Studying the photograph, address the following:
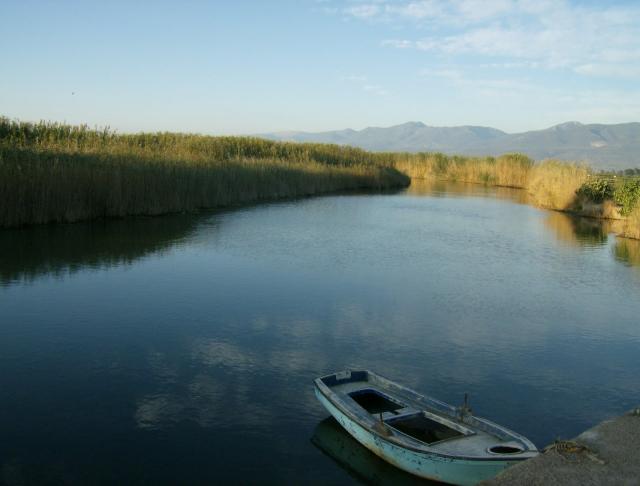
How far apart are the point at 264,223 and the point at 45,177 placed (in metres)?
6.05

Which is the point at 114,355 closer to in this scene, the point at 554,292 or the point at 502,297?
the point at 502,297

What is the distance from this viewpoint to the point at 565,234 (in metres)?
19.9

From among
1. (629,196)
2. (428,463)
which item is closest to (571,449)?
(428,463)

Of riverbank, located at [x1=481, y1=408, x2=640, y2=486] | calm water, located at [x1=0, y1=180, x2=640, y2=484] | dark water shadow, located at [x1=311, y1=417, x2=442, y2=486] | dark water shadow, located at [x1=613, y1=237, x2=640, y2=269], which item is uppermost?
riverbank, located at [x1=481, y1=408, x2=640, y2=486]

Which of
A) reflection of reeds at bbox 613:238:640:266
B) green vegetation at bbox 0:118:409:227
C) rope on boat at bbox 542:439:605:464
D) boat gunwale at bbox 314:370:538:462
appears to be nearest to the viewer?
rope on boat at bbox 542:439:605:464

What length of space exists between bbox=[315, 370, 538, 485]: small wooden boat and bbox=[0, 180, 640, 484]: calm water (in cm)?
31

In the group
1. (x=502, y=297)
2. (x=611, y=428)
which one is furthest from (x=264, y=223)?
(x=611, y=428)

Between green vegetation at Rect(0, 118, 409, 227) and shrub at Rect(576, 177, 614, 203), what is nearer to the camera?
green vegetation at Rect(0, 118, 409, 227)

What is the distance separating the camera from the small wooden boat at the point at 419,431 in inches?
182

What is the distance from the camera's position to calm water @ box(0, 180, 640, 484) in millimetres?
5418

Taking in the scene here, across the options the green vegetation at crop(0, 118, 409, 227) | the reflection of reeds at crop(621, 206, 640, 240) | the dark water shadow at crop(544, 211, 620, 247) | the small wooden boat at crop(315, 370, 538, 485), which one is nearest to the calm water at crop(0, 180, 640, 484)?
the small wooden boat at crop(315, 370, 538, 485)

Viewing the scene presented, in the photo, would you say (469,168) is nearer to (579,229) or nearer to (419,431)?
(579,229)

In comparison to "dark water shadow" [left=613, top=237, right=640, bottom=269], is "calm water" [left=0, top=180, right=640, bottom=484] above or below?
below

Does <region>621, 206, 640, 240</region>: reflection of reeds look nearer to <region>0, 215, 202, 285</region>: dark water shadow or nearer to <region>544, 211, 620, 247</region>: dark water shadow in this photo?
<region>544, 211, 620, 247</region>: dark water shadow
